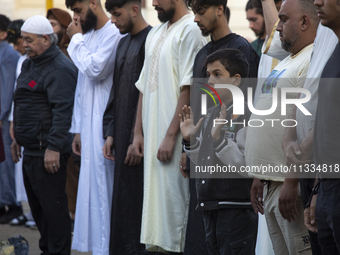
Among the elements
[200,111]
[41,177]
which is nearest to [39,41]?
[41,177]

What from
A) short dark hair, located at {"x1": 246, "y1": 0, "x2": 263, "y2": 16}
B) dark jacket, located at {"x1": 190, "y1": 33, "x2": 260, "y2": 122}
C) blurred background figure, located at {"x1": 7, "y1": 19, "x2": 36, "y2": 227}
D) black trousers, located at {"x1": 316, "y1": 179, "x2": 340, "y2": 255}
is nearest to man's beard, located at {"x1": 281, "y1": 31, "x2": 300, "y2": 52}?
dark jacket, located at {"x1": 190, "y1": 33, "x2": 260, "y2": 122}

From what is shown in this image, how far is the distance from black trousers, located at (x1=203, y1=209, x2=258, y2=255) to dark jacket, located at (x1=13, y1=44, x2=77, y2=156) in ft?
6.06

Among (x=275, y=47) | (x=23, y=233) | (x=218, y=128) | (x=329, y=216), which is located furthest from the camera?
(x=23, y=233)

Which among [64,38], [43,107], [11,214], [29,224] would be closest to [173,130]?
[43,107]

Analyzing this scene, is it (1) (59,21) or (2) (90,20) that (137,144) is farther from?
(1) (59,21)

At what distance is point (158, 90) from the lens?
374 cm

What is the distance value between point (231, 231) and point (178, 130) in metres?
0.99

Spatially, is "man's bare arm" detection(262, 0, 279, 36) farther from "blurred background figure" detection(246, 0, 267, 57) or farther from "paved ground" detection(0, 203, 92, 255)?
"paved ground" detection(0, 203, 92, 255)

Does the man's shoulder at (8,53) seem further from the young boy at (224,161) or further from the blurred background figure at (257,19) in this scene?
the young boy at (224,161)

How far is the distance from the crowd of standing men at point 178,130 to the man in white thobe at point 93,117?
0.04ft

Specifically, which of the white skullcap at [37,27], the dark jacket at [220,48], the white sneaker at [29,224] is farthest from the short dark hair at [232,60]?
the white sneaker at [29,224]

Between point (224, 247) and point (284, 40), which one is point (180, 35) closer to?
point (284, 40)

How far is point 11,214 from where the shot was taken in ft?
20.8

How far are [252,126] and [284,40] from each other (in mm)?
482
